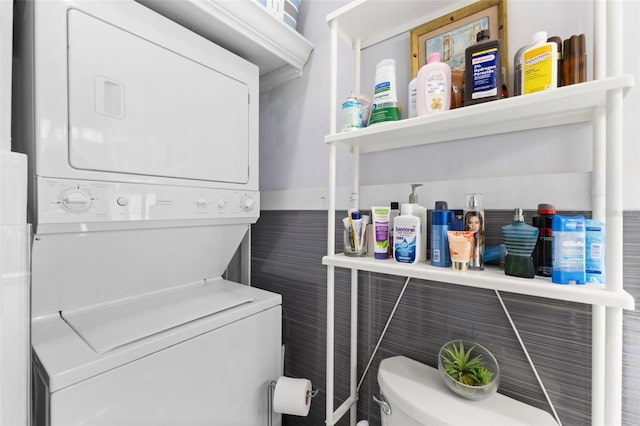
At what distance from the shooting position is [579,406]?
806 mm

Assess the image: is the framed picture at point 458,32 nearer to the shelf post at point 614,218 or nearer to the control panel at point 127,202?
the shelf post at point 614,218

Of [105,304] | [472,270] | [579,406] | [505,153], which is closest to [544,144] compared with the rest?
[505,153]

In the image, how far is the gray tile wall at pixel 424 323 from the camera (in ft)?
2.61

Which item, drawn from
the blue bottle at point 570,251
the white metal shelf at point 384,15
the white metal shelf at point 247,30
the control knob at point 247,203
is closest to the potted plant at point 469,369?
the blue bottle at point 570,251

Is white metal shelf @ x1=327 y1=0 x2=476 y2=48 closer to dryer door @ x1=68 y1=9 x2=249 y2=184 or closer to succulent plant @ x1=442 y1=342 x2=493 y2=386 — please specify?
dryer door @ x1=68 y1=9 x2=249 y2=184

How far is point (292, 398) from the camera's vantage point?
114cm

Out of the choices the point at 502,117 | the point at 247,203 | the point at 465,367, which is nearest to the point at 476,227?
the point at 502,117

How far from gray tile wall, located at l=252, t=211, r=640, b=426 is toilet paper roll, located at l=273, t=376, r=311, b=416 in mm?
201

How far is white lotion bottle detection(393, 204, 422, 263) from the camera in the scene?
34.0 inches

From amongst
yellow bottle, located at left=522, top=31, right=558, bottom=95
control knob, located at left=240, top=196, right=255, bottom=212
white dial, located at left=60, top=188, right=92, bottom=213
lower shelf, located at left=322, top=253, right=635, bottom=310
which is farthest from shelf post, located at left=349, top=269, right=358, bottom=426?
white dial, located at left=60, top=188, right=92, bottom=213

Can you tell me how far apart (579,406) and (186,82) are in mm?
1638

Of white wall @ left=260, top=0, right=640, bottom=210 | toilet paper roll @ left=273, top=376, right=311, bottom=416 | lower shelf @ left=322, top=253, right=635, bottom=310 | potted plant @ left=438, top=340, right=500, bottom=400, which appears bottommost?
toilet paper roll @ left=273, top=376, right=311, bottom=416

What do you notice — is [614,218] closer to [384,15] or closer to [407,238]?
[407,238]

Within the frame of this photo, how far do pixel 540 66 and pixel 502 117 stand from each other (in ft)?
0.49
